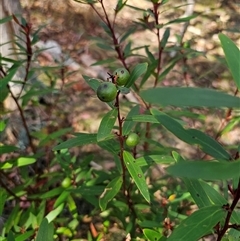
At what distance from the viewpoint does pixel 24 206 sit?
2.62 m

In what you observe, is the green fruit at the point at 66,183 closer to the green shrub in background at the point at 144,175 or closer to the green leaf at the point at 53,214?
the green shrub in background at the point at 144,175

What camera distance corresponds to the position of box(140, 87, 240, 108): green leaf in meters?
0.71

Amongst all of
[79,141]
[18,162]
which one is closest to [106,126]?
[79,141]

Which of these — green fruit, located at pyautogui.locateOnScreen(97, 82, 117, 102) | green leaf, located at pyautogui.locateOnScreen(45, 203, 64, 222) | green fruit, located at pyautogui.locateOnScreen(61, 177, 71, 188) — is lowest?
green leaf, located at pyautogui.locateOnScreen(45, 203, 64, 222)

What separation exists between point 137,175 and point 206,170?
0.61m

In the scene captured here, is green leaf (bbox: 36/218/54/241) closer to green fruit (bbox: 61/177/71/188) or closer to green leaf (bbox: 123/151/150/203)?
green leaf (bbox: 123/151/150/203)

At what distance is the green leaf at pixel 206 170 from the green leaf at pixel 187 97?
0.13m

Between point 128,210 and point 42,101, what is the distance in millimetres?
1912

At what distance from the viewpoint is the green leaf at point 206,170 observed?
30.0 inches

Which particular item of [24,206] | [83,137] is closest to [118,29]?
[24,206]

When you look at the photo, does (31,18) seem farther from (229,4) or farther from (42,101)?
(229,4)

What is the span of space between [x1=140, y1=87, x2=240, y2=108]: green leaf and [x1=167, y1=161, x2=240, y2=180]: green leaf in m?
0.13

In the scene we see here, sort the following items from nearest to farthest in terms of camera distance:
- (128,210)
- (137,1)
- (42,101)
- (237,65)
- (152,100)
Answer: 1. (152,100)
2. (237,65)
3. (128,210)
4. (42,101)
5. (137,1)

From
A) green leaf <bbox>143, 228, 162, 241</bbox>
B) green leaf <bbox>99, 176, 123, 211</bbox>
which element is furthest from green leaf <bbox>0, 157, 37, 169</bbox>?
green leaf <bbox>143, 228, 162, 241</bbox>
